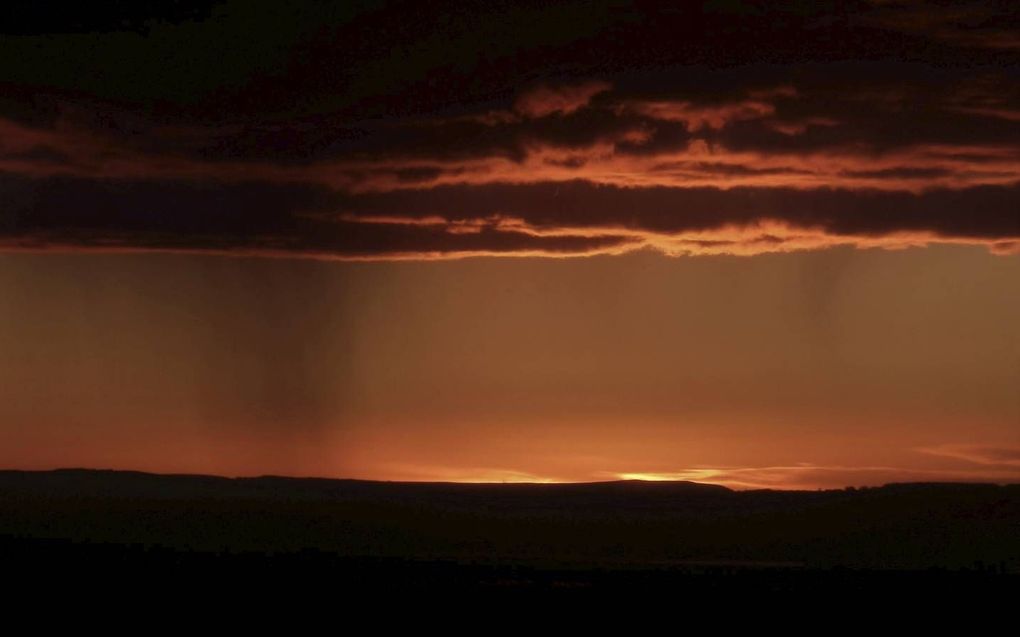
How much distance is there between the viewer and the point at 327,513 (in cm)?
3603

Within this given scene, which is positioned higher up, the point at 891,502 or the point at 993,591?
the point at 891,502

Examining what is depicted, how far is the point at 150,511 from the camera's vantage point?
114ft

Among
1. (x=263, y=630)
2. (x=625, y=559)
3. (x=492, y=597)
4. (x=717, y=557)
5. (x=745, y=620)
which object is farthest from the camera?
(x=717, y=557)

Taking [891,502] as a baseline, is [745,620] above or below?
below

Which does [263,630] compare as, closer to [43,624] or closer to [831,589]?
[43,624]

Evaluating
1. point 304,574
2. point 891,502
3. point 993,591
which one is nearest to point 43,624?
point 304,574

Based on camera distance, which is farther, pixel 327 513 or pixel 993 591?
pixel 327 513

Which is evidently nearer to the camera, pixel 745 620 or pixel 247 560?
pixel 745 620

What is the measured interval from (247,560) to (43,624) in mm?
8372

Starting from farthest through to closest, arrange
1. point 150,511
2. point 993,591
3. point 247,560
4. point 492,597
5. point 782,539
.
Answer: point 150,511 → point 782,539 → point 247,560 → point 993,591 → point 492,597

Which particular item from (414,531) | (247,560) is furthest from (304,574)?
(414,531)

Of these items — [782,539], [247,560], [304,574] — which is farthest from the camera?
[782,539]

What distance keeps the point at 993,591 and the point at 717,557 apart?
1319 centimetres

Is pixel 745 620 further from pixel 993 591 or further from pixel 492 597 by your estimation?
pixel 993 591
